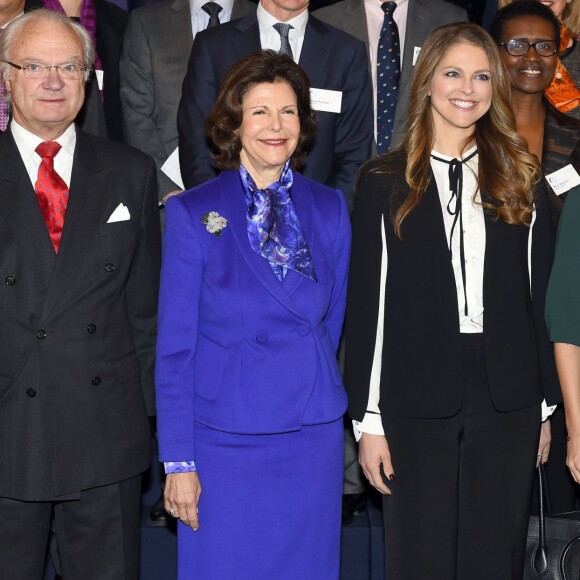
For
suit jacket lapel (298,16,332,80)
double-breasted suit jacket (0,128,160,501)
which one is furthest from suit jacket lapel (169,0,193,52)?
double-breasted suit jacket (0,128,160,501)

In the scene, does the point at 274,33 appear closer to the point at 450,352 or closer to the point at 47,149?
the point at 47,149

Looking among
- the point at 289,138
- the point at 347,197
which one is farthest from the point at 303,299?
the point at 347,197

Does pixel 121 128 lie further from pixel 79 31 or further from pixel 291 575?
pixel 291 575

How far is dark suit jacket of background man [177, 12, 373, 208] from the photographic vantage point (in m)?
Answer: 4.09

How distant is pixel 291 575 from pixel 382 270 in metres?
0.97

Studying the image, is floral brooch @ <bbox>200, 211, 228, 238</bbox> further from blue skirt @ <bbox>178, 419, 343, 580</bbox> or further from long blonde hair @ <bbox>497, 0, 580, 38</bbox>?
long blonde hair @ <bbox>497, 0, 580, 38</bbox>

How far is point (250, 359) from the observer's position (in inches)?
123

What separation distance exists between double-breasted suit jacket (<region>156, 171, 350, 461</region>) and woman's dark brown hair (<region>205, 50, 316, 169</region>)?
0.16m

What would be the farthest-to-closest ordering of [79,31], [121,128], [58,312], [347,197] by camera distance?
[121,128] < [347,197] < [79,31] < [58,312]

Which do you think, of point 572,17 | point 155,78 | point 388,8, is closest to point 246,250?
point 155,78

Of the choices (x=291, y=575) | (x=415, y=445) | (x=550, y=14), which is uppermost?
(x=550, y=14)

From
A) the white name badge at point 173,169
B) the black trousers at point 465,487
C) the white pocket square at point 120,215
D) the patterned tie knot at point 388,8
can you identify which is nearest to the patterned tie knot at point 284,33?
the patterned tie knot at point 388,8

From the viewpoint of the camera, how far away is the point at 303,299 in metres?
3.18

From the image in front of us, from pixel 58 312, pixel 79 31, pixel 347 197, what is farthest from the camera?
pixel 347 197
